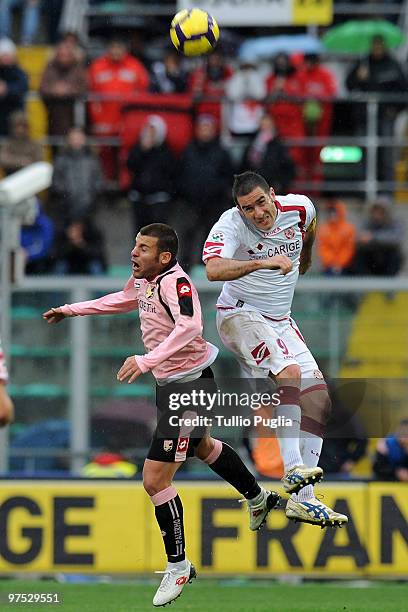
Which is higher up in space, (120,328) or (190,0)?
(190,0)

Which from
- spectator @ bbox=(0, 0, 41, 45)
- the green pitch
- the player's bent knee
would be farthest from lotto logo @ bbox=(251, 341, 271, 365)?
spectator @ bbox=(0, 0, 41, 45)

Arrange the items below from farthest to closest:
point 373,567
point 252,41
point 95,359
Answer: point 252,41 → point 95,359 → point 373,567

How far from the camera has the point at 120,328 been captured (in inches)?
604

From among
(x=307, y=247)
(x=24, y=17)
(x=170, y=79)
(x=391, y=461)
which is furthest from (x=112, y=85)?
(x=307, y=247)

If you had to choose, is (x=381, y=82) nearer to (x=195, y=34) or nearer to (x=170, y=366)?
(x=195, y=34)

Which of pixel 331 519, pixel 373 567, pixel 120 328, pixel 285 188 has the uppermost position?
pixel 285 188

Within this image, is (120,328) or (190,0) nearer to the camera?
(120,328)

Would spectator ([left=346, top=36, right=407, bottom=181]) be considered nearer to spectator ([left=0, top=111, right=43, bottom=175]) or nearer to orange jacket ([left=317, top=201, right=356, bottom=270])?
orange jacket ([left=317, top=201, right=356, bottom=270])

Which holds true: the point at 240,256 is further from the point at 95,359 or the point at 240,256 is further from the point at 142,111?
the point at 142,111

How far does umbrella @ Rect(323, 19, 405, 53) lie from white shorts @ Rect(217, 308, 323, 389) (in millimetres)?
7901

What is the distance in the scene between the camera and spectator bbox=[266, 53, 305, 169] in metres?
17.0

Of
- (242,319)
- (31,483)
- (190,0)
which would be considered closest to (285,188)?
(190,0)

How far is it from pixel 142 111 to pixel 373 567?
5595mm

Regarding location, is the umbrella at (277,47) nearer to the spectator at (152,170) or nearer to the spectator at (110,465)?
the spectator at (152,170)
